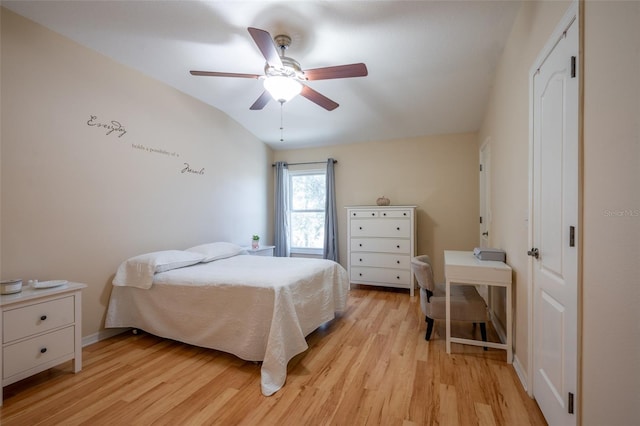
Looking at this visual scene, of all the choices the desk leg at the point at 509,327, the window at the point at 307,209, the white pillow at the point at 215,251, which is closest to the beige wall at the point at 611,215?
the desk leg at the point at 509,327

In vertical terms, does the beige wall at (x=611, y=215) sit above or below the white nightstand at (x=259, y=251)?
above

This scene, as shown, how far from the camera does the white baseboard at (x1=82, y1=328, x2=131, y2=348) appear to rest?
2.51m

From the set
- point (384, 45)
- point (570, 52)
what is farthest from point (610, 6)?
point (384, 45)

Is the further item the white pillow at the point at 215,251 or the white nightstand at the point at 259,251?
the white nightstand at the point at 259,251

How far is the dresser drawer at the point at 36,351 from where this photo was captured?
176 cm

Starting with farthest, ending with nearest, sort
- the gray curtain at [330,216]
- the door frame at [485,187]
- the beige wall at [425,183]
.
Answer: the gray curtain at [330,216]
the beige wall at [425,183]
the door frame at [485,187]

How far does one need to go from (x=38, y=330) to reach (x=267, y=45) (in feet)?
8.04

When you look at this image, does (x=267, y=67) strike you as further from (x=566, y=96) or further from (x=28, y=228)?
(x=28, y=228)

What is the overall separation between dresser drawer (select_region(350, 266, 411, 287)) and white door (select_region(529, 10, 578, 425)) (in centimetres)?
235

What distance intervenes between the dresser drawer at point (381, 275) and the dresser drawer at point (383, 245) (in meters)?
0.29

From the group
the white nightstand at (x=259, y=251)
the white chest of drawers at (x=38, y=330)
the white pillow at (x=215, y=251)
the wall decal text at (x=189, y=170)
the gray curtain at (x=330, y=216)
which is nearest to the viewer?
the white chest of drawers at (x=38, y=330)

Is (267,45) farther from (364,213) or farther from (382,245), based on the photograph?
(382,245)

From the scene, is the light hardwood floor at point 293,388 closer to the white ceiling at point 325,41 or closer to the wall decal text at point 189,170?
the wall decal text at point 189,170

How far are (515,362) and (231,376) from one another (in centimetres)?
213
